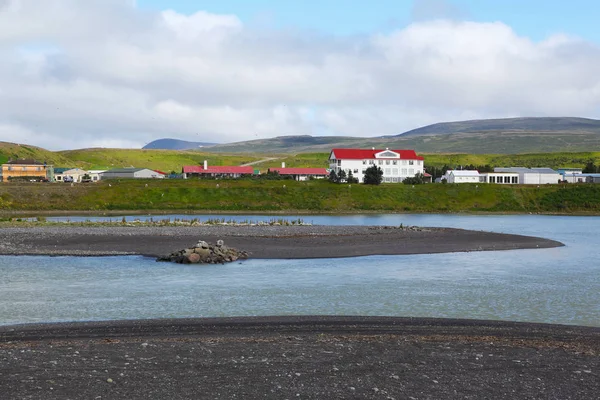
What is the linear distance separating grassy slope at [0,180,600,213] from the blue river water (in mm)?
54968

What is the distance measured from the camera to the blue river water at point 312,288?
2698 centimetres

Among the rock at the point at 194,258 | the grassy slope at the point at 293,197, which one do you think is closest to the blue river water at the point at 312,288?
the rock at the point at 194,258

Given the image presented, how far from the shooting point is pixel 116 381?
1659 centimetres

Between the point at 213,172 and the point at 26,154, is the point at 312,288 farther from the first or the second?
the point at 26,154

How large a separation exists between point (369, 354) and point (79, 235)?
43088 mm

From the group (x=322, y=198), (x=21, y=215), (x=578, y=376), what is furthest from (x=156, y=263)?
(x=322, y=198)

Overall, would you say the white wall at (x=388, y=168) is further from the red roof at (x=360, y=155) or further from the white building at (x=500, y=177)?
the white building at (x=500, y=177)

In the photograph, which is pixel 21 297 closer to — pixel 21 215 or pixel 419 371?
pixel 419 371

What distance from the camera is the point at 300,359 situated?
62.2 feet

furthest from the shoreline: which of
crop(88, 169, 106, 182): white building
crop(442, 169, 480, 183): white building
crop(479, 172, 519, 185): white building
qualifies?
crop(88, 169, 106, 182): white building

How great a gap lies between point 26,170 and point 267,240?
112m

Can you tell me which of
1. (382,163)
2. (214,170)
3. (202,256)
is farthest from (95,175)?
(202,256)

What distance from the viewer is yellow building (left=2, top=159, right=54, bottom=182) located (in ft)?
468

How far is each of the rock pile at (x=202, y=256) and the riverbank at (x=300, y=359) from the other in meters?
18.1
